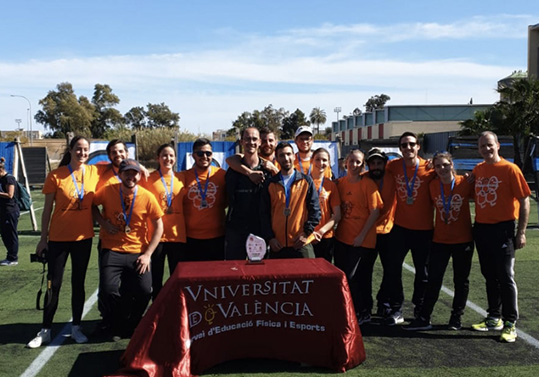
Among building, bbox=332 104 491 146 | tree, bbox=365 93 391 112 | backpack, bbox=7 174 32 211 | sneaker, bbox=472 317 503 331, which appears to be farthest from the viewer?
tree, bbox=365 93 391 112

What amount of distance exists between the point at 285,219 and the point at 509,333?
2401 mm

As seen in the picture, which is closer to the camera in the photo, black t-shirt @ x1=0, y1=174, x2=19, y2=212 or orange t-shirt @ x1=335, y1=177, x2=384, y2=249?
orange t-shirt @ x1=335, y1=177, x2=384, y2=249

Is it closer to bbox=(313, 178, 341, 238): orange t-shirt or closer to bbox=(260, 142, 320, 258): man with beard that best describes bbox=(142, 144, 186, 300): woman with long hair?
bbox=(260, 142, 320, 258): man with beard

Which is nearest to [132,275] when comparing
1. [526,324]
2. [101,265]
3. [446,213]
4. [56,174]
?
[101,265]

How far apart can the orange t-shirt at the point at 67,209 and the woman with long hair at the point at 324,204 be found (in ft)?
7.13

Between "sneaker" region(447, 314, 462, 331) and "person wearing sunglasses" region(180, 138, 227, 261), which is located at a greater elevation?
"person wearing sunglasses" region(180, 138, 227, 261)

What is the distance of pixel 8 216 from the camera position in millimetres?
9469

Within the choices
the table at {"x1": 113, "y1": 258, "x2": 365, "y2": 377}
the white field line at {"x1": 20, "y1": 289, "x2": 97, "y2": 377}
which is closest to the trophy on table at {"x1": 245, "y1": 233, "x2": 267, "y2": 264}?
the table at {"x1": 113, "y1": 258, "x2": 365, "y2": 377}

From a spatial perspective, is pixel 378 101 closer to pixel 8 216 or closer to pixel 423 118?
pixel 423 118

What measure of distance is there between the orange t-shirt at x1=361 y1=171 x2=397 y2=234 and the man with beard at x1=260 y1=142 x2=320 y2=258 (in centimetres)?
90

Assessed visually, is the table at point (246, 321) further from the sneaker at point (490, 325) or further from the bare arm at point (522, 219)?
the bare arm at point (522, 219)

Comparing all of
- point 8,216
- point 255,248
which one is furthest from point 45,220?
point 8,216

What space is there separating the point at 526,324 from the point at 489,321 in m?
0.46

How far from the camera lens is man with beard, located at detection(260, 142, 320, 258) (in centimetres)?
536
